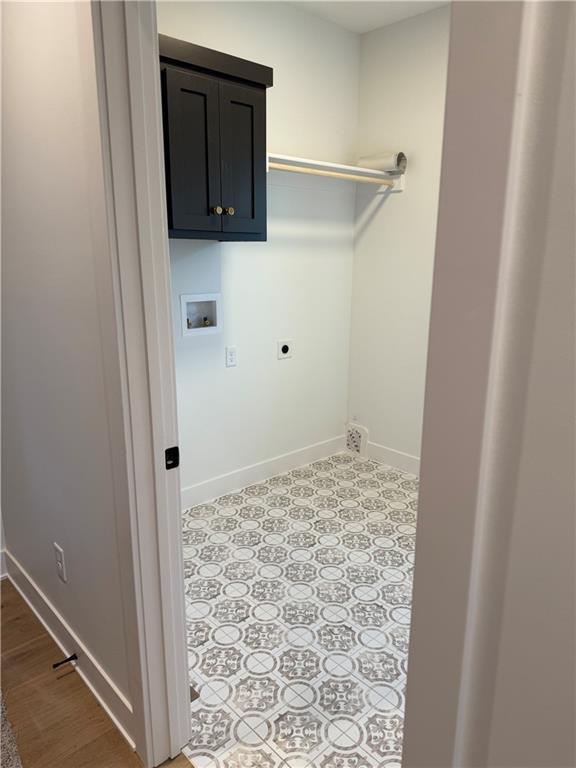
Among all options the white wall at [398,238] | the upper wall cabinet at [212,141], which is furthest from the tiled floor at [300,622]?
the upper wall cabinet at [212,141]

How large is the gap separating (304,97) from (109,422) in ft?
8.52

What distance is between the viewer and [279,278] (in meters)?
3.25

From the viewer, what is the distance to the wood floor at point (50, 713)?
1.58 metres

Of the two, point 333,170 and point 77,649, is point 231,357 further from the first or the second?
point 77,649

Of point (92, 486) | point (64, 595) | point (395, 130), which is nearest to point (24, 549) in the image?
point (64, 595)

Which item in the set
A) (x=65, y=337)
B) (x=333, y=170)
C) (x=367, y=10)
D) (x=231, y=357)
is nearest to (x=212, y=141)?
(x=333, y=170)

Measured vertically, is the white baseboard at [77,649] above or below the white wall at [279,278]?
below

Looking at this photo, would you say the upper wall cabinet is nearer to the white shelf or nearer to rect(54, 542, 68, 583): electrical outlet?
the white shelf

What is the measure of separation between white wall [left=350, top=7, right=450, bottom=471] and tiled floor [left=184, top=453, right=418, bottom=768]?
55cm

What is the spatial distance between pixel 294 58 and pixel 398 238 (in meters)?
1.21

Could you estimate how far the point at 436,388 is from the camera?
0.67m

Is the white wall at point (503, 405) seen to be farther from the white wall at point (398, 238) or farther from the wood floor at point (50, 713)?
the white wall at point (398, 238)

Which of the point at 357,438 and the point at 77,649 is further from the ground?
the point at 357,438

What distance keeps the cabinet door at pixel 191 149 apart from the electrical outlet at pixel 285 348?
1.08 metres
